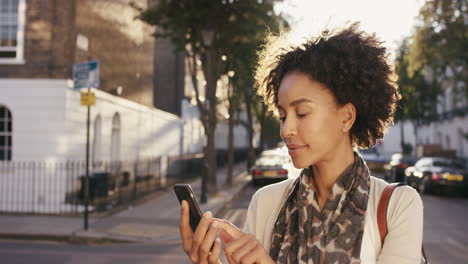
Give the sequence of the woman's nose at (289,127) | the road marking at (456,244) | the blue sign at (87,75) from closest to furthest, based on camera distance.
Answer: the woman's nose at (289,127), the road marking at (456,244), the blue sign at (87,75)

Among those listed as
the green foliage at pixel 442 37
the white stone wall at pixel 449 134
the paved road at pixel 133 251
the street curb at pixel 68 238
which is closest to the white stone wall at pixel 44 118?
the street curb at pixel 68 238

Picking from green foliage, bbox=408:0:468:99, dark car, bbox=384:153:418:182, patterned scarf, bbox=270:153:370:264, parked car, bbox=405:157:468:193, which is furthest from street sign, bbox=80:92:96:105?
dark car, bbox=384:153:418:182

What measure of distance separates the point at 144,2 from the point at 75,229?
15.4m

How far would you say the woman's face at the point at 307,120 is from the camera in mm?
1751

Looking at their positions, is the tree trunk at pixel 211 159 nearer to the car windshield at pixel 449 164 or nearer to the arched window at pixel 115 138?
the arched window at pixel 115 138

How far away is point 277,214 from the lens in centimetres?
192

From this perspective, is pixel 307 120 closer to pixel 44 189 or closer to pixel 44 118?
pixel 44 189

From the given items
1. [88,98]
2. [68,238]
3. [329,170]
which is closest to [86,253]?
[68,238]

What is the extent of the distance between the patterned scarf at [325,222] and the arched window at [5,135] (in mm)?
14178

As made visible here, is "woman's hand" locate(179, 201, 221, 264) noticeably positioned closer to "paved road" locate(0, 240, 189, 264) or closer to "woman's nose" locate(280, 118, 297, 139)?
"woman's nose" locate(280, 118, 297, 139)

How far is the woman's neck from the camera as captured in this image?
1.84 m

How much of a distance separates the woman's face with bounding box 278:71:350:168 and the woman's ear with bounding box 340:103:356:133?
0.18 ft

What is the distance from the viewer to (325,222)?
174cm

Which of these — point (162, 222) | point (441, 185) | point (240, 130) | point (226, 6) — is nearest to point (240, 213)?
point (162, 222)
